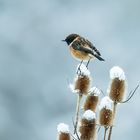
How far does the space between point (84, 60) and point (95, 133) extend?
225 cm

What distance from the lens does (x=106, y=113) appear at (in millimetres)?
4551

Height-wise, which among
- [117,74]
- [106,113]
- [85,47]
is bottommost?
[106,113]

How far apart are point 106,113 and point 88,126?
13.7 inches

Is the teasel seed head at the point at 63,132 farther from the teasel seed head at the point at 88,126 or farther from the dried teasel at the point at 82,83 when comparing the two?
the dried teasel at the point at 82,83

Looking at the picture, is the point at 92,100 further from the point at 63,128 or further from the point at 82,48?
the point at 82,48

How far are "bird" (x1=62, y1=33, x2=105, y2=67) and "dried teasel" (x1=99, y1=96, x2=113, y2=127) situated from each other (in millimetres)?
1223

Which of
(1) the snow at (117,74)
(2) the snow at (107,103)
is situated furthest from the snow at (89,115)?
(1) the snow at (117,74)

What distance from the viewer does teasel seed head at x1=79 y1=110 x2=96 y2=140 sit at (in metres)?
4.18

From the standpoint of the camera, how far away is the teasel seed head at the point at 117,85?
4.72 m

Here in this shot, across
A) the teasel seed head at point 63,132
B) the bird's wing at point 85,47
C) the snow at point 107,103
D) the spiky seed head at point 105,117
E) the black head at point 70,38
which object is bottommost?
the teasel seed head at point 63,132

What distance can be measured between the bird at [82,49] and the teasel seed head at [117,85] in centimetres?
94

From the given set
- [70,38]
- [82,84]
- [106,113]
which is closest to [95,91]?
[82,84]

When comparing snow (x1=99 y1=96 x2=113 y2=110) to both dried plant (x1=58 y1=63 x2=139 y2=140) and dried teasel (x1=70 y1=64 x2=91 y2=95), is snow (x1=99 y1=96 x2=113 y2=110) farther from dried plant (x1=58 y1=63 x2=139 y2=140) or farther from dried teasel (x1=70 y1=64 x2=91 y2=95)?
dried teasel (x1=70 y1=64 x2=91 y2=95)

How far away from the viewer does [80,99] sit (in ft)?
15.7
